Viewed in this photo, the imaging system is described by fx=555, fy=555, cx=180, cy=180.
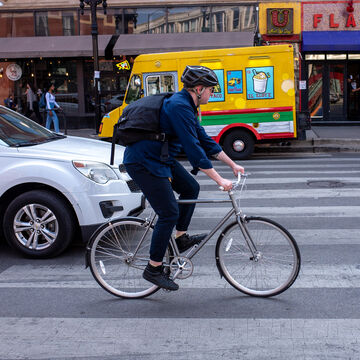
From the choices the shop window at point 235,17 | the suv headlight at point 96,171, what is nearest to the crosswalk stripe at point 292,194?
the suv headlight at point 96,171

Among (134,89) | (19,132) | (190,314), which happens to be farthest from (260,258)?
(134,89)

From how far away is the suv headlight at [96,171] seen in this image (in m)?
5.63

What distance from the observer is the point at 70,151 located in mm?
5906

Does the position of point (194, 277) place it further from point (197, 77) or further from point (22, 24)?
point (22, 24)

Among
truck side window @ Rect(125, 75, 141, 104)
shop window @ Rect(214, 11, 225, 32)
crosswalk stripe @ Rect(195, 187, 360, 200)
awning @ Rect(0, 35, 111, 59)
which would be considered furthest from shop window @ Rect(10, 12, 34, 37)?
crosswalk stripe @ Rect(195, 187, 360, 200)

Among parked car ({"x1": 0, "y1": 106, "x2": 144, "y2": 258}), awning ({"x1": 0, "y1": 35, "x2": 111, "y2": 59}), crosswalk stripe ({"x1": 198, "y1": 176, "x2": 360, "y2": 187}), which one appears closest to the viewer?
parked car ({"x1": 0, "y1": 106, "x2": 144, "y2": 258})

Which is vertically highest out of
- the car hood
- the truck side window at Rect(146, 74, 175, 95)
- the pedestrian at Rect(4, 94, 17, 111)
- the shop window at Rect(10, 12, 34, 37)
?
the shop window at Rect(10, 12, 34, 37)

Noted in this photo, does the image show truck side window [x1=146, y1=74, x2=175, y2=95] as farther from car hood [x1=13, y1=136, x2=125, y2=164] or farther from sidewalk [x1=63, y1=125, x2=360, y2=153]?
car hood [x1=13, y1=136, x2=125, y2=164]

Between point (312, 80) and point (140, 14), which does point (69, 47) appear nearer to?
point (140, 14)

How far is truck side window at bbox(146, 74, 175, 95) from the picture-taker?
44.9ft

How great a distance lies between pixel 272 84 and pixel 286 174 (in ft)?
10.9

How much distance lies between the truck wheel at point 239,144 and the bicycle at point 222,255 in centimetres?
922

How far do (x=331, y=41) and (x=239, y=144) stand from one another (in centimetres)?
857

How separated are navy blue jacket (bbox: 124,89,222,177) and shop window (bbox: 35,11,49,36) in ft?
61.9
